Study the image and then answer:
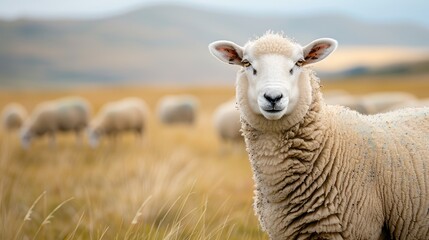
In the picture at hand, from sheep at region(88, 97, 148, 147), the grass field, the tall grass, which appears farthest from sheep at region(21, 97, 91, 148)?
the tall grass

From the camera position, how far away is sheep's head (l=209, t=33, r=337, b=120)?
3.41m

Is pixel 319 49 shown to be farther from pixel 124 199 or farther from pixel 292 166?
pixel 124 199

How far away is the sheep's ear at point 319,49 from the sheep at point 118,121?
40.4 ft

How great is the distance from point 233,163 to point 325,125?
7313 millimetres

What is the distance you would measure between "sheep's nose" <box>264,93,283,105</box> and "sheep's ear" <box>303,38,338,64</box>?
0.64 metres

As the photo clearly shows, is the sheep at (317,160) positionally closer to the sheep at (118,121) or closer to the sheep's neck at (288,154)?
the sheep's neck at (288,154)

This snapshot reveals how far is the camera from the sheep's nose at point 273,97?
3338 millimetres

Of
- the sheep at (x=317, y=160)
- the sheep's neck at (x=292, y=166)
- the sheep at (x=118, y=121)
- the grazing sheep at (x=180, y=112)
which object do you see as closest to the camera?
→ the sheep at (x=317, y=160)

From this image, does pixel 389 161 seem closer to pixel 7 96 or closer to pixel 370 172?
pixel 370 172

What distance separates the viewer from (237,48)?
3926 millimetres

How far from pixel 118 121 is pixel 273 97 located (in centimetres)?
1350

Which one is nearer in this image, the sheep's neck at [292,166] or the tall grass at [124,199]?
the sheep's neck at [292,166]

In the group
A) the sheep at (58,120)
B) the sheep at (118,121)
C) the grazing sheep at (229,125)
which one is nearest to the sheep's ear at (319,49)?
the grazing sheep at (229,125)

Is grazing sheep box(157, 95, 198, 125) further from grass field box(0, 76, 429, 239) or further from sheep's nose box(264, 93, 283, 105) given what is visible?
sheep's nose box(264, 93, 283, 105)
